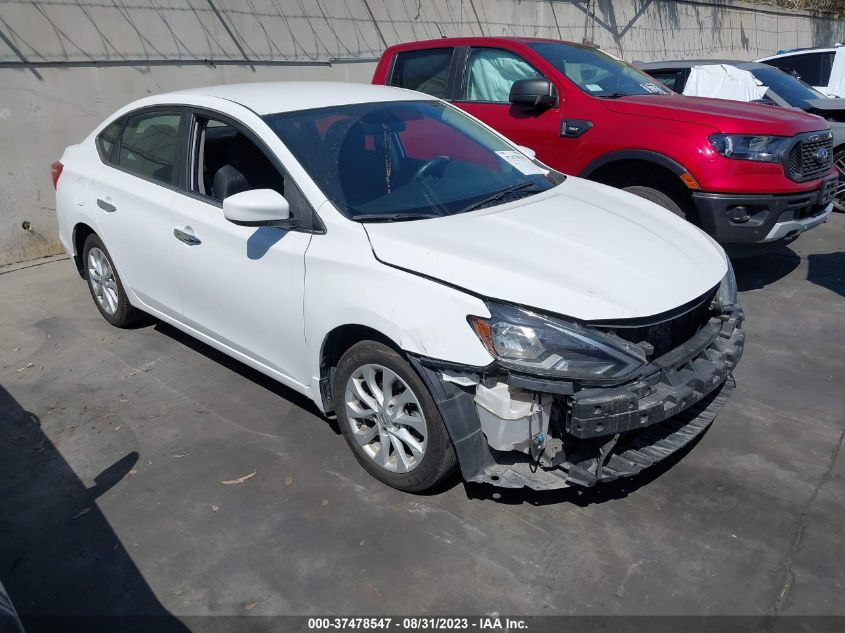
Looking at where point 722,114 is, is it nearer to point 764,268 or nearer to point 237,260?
point 764,268

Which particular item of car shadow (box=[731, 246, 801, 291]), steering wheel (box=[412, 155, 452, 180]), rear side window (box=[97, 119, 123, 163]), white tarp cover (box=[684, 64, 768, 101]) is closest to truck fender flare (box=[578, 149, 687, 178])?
car shadow (box=[731, 246, 801, 291])

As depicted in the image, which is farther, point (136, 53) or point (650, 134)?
point (136, 53)

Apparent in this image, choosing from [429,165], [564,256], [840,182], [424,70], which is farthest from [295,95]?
[840,182]

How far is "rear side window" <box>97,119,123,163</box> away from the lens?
16.1 ft

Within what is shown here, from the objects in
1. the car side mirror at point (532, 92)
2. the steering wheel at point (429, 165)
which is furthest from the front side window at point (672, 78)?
the steering wheel at point (429, 165)

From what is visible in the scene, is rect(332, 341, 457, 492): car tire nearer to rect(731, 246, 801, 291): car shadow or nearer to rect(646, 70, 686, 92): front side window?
rect(731, 246, 801, 291): car shadow

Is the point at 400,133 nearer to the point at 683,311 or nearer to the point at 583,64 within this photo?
the point at 683,311

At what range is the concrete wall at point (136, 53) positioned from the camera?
264 inches

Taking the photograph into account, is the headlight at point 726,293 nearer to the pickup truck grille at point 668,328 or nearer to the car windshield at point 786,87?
the pickup truck grille at point 668,328

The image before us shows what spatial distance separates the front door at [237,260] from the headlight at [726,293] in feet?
6.43

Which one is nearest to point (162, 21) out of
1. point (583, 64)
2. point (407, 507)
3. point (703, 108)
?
point (583, 64)

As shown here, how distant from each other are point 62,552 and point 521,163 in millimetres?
3057

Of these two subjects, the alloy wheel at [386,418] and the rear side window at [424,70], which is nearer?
the alloy wheel at [386,418]

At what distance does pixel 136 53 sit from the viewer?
7.38m
